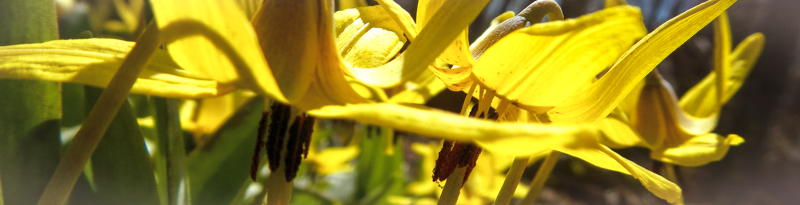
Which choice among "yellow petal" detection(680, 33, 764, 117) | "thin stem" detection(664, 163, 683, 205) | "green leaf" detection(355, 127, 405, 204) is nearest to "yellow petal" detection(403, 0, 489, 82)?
"yellow petal" detection(680, 33, 764, 117)

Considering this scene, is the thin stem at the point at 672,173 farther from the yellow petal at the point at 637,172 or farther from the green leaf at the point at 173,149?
the green leaf at the point at 173,149

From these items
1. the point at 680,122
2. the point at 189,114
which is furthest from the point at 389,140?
the point at 680,122

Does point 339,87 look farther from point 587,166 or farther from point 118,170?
point 587,166

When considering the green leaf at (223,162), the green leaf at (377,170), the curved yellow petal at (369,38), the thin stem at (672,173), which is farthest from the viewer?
the green leaf at (377,170)

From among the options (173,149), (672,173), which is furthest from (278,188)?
(672,173)

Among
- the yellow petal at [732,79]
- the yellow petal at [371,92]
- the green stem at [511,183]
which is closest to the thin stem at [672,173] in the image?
the yellow petal at [732,79]

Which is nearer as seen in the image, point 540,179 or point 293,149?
point 293,149

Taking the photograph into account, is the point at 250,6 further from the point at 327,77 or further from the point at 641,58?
the point at 641,58
